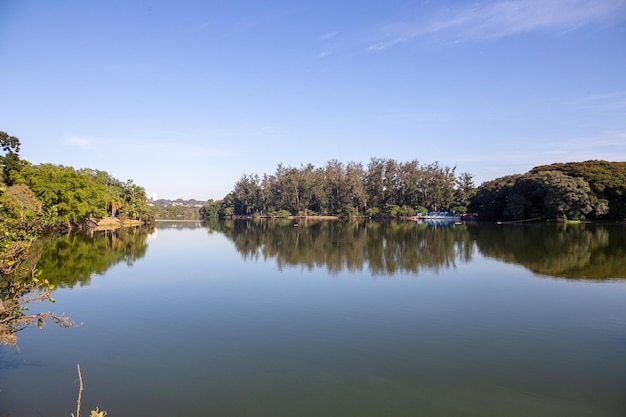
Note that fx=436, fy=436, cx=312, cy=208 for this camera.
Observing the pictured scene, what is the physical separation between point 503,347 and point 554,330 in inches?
73.0

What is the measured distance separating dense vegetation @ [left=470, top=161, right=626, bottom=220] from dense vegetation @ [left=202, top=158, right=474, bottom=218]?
17654mm

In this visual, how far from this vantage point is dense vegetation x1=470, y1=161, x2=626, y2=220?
47.3m

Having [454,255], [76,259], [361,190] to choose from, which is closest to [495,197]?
[361,190]

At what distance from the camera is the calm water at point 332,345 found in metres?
5.95

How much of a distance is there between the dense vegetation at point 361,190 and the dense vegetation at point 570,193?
17654 millimetres

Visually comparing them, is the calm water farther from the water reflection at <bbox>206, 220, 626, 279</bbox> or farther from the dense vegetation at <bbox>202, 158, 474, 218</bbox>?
the dense vegetation at <bbox>202, 158, 474, 218</bbox>

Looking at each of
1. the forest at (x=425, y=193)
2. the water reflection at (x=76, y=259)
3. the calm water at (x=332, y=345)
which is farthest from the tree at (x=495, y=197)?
the water reflection at (x=76, y=259)

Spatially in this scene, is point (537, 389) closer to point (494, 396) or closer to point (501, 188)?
point (494, 396)

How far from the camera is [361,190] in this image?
76.8 metres

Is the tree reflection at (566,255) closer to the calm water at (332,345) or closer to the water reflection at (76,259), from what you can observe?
the calm water at (332,345)

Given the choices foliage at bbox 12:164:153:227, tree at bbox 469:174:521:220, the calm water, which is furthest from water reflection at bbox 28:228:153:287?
tree at bbox 469:174:521:220

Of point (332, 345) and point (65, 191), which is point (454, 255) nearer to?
point (332, 345)

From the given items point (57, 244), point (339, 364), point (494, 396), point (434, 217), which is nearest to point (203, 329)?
point (339, 364)

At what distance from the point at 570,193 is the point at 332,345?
47.0 m
